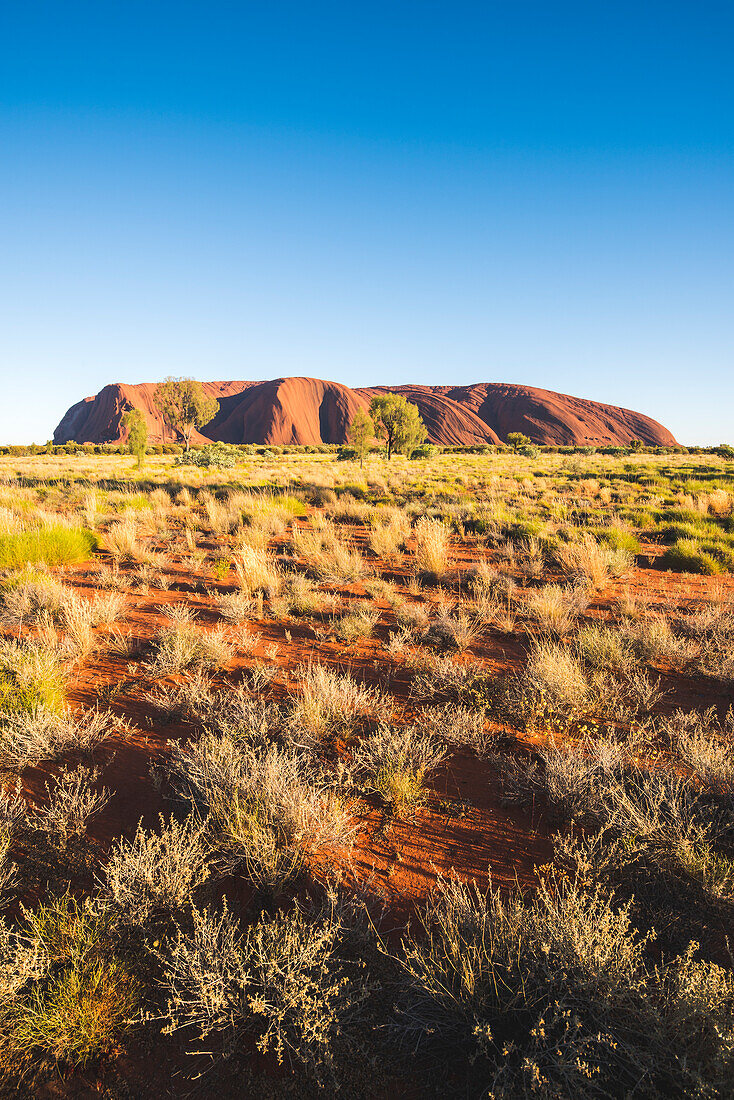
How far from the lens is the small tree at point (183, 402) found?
43.3 meters

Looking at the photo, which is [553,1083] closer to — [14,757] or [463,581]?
[14,757]

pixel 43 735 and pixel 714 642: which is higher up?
pixel 714 642

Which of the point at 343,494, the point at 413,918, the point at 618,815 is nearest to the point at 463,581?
the point at 618,815

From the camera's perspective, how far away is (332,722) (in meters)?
3.51

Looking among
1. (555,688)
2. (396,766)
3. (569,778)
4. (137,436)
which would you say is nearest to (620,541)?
(555,688)

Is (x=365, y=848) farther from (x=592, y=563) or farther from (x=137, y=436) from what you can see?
(x=137, y=436)

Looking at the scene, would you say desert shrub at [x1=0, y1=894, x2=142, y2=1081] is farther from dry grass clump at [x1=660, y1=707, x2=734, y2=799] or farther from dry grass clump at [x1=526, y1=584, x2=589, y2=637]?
dry grass clump at [x1=526, y1=584, x2=589, y2=637]

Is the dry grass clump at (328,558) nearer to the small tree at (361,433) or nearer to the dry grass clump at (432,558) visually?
the dry grass clump at (432,558)

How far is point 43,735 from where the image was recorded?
10.2 feet

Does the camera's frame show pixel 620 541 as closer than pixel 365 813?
No

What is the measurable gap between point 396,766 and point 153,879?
148cm

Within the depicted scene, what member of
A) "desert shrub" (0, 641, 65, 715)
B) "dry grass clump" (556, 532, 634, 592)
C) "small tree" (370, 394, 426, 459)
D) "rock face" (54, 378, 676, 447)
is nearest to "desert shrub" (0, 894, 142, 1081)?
"desert shrub" (0, 641, 65, 715)

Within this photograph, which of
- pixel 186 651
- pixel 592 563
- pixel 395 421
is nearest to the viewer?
pixel 186 651

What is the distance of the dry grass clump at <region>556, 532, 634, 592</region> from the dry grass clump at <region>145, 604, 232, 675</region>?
5157mm
